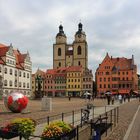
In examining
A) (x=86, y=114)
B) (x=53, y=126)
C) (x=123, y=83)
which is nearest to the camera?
(x=53, y=126)

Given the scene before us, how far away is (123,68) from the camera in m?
136

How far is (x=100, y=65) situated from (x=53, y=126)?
130 metres

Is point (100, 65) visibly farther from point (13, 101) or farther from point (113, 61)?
point (13, 101)

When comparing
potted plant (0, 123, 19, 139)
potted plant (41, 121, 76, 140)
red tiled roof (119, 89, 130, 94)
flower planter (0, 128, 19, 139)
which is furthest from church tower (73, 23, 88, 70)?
potted plant (41, 121, 76, 140)

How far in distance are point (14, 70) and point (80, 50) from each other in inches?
2914

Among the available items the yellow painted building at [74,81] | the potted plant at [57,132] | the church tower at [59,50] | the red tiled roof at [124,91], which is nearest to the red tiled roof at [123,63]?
the red tiled roof at [124,91]

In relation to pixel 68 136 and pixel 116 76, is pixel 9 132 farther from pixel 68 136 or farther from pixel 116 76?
pixel 116 76

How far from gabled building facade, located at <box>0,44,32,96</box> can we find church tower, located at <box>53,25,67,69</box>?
2333 inches

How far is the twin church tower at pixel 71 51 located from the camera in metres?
164

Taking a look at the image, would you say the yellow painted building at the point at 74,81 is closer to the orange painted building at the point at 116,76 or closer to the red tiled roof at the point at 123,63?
the orange painted building at the point at 116,76

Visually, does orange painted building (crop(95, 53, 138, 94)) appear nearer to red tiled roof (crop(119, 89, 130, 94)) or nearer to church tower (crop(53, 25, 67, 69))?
red tiled roof (crop(119, 89, 130, 94))

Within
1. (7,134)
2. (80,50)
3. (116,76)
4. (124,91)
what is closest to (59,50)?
(80,50)

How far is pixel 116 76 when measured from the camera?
13475 centimetres

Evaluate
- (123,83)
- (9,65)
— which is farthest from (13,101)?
(123,83)
